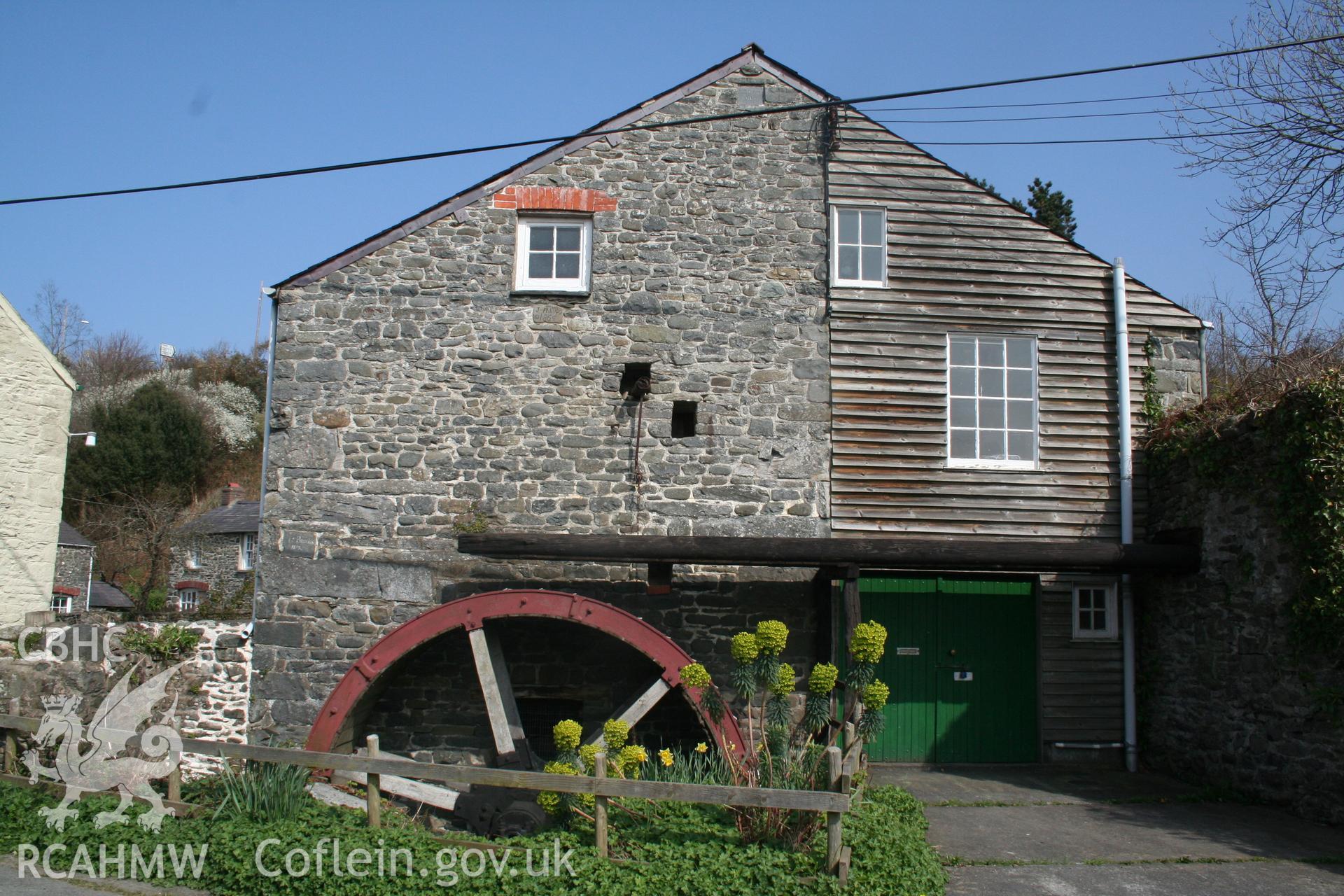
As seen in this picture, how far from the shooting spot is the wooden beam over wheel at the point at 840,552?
28.6 feet

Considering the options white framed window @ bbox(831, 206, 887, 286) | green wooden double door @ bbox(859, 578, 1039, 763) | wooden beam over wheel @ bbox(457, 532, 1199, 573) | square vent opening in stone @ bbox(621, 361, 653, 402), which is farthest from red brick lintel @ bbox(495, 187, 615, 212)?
green wooden double door @ bbox(859, 578, 1039, 763)

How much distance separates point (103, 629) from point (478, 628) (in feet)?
12.4

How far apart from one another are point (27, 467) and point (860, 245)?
9.36 m

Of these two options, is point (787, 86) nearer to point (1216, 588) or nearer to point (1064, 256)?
point (1064, 256)

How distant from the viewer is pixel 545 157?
10.0 metres

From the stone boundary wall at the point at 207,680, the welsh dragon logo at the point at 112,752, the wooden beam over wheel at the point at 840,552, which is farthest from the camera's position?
the stone boundary wall at the point at 207,680

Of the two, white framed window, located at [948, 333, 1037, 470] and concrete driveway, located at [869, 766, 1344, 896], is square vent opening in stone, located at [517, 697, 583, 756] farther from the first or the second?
white framed window, located at [948, 333, 1037, 470]

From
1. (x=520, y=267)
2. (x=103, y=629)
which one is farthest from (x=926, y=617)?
(x=103, y=629)

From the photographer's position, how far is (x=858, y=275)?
10148 millimetres

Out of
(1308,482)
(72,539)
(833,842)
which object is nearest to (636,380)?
(833,842)

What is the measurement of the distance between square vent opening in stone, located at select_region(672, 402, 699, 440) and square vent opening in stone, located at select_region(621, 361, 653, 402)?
35cm

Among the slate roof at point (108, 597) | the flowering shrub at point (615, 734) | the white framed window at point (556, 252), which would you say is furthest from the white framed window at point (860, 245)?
the slate roof at point (108, 597)

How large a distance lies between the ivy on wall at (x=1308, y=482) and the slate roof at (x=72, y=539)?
25.0 m

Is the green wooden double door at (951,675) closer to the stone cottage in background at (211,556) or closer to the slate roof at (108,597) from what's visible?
the slate roof at (108,597)
